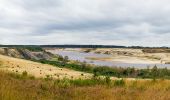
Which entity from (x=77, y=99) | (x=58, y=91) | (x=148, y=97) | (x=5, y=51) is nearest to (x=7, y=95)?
(x=77, y=99)

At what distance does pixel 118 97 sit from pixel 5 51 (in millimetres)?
48021

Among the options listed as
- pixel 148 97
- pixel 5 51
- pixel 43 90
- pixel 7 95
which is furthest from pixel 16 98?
pixel 5 51

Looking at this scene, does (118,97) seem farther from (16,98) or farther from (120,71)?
(120,71)

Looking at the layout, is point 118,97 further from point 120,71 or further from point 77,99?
point 120,71

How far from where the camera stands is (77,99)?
33.5 ft

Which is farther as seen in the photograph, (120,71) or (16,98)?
(120,71)

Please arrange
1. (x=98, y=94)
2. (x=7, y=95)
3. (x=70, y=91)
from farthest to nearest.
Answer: (x=70, y=91) → (x=98, y=94) → (x=7, y=95)

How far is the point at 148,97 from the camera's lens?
35.0 feet

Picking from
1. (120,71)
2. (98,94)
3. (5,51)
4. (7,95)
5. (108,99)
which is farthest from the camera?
(5,51)

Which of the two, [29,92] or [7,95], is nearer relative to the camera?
[7,95]

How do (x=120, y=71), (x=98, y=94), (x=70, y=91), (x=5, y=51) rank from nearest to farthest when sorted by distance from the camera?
1. (x=98, y=94)
2. (x=70, y=91)
3. (x=120, y=71)
4. (x=5, y=51)

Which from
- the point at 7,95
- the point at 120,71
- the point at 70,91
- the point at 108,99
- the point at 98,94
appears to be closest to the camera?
the point at 7,95

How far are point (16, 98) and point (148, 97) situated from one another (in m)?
3.65

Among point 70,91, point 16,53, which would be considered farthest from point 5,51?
point 70,91
